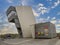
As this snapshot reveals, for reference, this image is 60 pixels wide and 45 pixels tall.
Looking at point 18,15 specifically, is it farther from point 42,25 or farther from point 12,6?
point 42,25

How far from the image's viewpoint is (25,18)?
104ft

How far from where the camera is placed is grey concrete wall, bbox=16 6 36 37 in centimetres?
3118

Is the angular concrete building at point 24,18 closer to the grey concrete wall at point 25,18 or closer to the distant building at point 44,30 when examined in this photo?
the grey concrete wall at point 25,18

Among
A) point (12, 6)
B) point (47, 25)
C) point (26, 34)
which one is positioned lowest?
point (26, 34)

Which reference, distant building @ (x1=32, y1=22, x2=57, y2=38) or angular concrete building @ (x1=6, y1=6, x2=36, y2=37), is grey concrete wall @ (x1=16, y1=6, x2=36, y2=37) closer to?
angular concrete building @ (x1=6, y1=6, x2=36, y2=37)

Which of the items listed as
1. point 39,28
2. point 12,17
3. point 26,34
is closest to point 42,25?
point 39,28

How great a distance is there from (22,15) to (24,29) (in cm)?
326

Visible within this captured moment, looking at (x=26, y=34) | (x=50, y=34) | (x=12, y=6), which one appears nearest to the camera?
(x=50, y=34)

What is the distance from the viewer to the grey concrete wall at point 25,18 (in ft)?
102

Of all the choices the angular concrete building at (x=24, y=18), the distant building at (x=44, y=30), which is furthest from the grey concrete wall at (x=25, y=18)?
the distant building at (x=44, y=30)

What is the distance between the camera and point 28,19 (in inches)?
Result: 1251

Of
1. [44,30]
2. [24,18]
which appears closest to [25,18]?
[24,18]

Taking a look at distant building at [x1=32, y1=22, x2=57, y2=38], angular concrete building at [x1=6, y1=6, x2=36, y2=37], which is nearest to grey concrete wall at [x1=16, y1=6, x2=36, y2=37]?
angular concrete building at [x1=6, y1=6, x2=36, y2=37]

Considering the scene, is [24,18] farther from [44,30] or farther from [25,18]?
[44,30]
